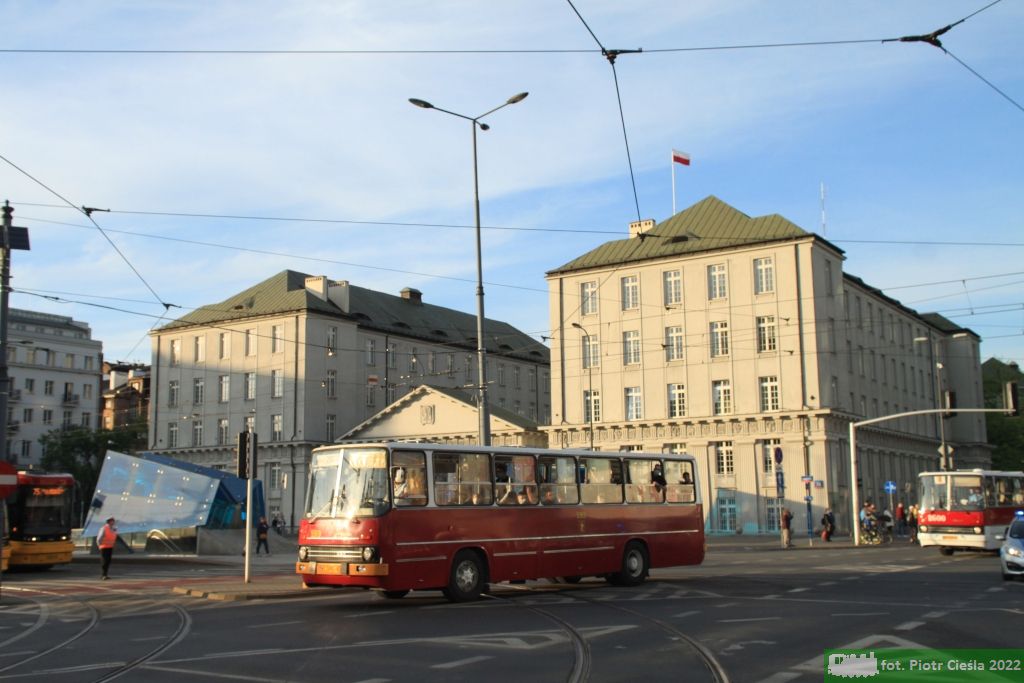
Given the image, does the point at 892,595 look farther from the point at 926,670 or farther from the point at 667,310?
the point at 667,310

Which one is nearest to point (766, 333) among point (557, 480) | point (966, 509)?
point (966, 509)

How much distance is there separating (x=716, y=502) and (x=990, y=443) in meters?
48.5

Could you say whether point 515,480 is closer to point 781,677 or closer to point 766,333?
point 781,677

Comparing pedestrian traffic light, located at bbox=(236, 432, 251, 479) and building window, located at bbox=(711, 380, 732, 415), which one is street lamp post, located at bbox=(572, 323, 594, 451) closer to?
building window, located at bbox=(711, 380, 732, 415)

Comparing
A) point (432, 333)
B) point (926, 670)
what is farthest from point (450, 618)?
point (432, 333)

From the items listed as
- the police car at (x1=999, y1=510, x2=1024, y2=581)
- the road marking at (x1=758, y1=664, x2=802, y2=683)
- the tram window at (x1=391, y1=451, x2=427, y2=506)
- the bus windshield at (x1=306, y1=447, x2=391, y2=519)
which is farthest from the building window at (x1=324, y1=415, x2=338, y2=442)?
the road marking at (x1=758, y1=664, x2=802, y2=683)

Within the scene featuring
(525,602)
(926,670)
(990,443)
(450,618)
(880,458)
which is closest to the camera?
(926,670)

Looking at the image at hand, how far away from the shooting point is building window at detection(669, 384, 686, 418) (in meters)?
63.2

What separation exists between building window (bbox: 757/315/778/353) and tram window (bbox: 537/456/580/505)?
3957cm

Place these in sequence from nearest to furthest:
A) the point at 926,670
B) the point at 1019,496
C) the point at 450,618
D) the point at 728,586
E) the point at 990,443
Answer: the point at 926,670 → the point at 450,618 → the point at 728,586 → the point at 1019,496 → the point at 990,443

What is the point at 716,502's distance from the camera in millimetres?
61156

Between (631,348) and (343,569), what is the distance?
47621 millimetres

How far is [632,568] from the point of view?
2412cm

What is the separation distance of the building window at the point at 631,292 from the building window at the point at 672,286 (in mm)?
1862
